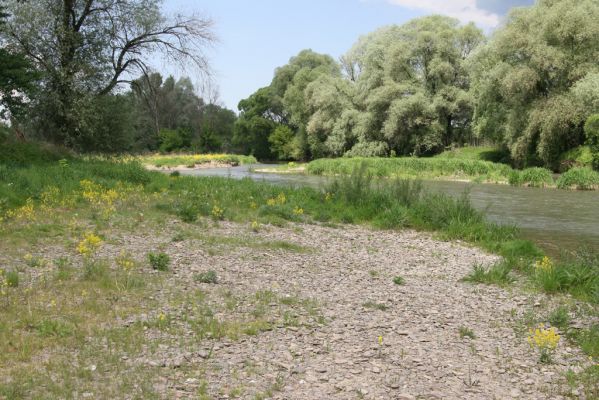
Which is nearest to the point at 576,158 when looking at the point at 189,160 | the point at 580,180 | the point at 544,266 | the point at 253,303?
the point at 580,180

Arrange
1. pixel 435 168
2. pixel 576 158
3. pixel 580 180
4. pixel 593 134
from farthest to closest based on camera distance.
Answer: pixel 435 168
pixel 576 158
pixel 593 134
pixel 580 180

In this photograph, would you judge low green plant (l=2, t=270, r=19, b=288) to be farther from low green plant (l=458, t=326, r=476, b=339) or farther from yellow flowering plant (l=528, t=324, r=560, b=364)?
yellow flowering plant (l=528, t=324, r=560, b=364)

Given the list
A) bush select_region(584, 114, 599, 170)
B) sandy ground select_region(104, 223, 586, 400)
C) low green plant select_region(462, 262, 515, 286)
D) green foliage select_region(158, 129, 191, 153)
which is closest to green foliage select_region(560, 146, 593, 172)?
bush select_region(584, 114, 599, 170)

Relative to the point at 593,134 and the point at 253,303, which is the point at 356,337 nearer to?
the point at 253,303

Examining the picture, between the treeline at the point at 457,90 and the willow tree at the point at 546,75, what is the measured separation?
0.08 m

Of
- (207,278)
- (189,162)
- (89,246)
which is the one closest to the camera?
(207,278)

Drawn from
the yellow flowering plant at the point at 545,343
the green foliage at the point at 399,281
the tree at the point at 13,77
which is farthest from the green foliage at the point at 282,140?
the yellow flowering plant at the point at 545,343

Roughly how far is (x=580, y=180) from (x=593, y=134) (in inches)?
195

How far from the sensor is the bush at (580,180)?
3119 cm

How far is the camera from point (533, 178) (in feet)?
110

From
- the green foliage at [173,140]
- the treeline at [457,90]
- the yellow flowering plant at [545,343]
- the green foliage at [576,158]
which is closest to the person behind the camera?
the yellow flowering plant at [545,343]

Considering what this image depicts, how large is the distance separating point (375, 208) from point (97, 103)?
16909 millimetres

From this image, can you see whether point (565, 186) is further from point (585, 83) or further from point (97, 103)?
point (97, 103)

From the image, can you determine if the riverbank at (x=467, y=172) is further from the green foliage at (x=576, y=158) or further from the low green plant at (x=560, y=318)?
the low green plant at (x=560, y=318)
